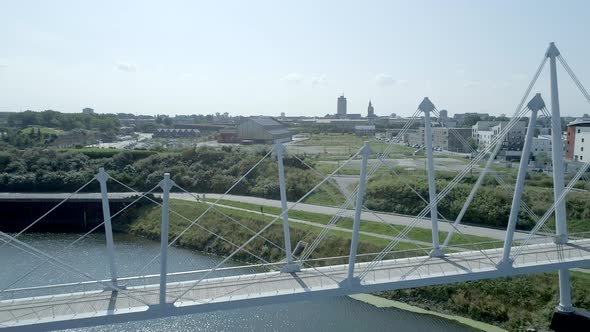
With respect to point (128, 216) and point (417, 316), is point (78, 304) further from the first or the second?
point (128, 216)

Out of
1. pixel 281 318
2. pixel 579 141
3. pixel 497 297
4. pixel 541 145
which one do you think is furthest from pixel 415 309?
pixel 541 145

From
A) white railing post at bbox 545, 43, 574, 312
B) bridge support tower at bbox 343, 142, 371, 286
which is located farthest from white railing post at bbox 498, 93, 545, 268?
bridge support tower at bbox 343, 142, 371, 286

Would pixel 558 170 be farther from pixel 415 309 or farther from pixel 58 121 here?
pixel 58 121

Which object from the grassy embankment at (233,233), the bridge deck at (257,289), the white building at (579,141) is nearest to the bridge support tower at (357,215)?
the bridge deck at (257,289)

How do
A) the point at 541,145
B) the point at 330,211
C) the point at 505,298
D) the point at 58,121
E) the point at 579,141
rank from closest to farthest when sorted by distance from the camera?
the point at 505,298
the point at 330,211
the point at 579,141
the point at 541,145
the point at 58,121

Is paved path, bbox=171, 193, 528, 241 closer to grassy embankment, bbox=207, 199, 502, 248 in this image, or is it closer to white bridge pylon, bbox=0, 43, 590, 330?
grassy embankment, bbox=207, 199, 502, 248

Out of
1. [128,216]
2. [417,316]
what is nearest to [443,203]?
[417,316]
